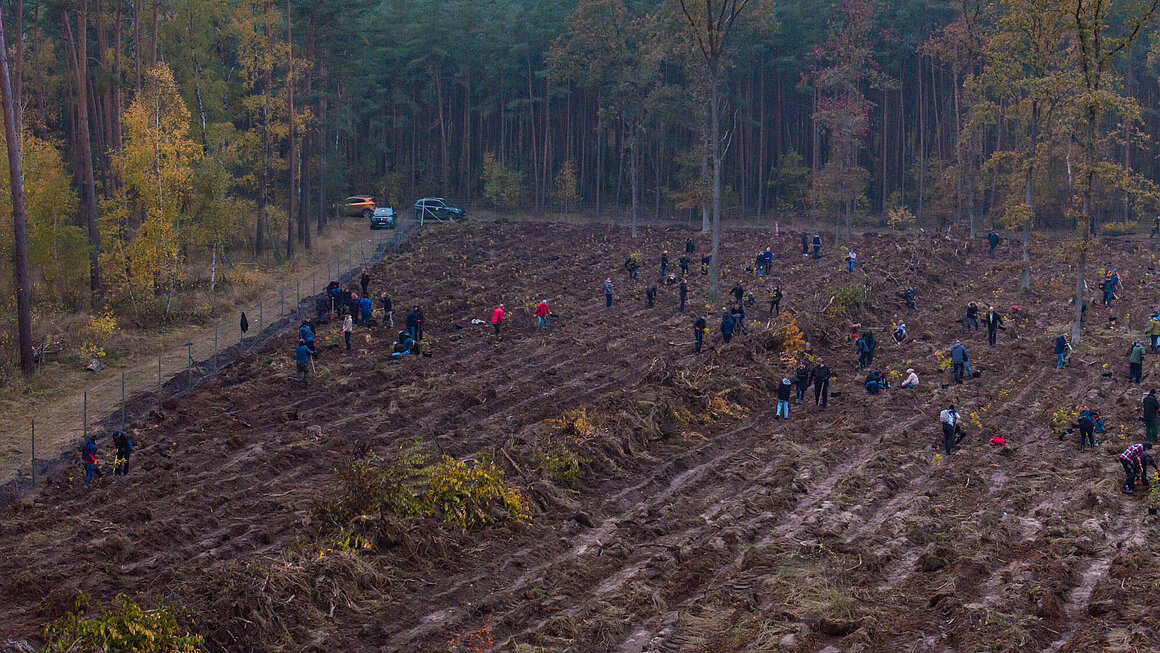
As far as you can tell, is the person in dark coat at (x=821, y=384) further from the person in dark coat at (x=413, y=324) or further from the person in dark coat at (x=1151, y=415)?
the person in dark coat at (x=413, y=324)

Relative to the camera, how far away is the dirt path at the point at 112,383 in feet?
70.2

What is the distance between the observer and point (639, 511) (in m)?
16.0

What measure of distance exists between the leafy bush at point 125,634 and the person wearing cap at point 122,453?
733 centimetres

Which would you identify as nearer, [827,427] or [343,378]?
[827,427]

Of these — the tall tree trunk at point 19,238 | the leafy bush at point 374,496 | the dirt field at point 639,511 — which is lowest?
the dirt field at point 639,511

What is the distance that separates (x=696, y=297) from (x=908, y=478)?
19.6 m

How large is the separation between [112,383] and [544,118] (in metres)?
53.3

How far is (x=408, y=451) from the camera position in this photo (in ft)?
59.6

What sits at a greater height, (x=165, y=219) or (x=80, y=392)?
(x=165, y=219)

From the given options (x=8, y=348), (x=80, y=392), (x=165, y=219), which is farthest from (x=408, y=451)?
(x=165, y=219)

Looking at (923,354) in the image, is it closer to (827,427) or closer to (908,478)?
(827,427)

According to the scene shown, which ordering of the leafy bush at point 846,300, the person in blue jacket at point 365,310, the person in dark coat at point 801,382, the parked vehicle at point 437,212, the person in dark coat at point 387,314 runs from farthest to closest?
the parked vehicle at point 437,212 → the leafy bush at point 846,300 → the person in dark coat at point 387,314 → the person in blue jacket at point 365,310 → the person in dark coat at point 801,382

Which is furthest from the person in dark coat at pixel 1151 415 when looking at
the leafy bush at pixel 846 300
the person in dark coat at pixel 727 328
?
the leafy bush at pixel 846 300

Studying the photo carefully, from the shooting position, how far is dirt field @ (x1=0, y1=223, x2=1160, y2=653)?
38.3 ft
